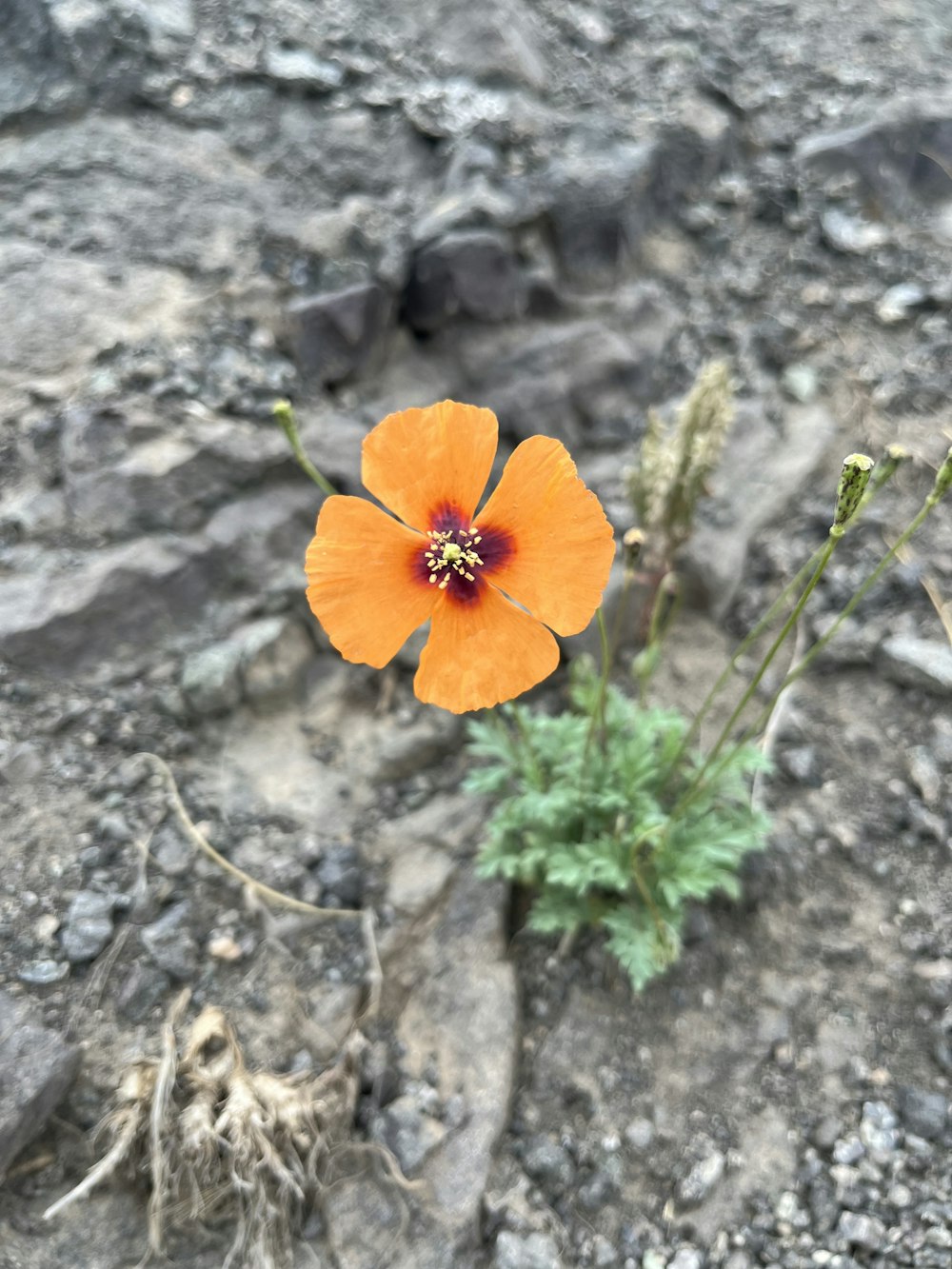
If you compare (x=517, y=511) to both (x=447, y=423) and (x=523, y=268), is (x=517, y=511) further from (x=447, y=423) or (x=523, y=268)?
(x=523, y=268)

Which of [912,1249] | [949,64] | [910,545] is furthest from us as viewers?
[949,64]

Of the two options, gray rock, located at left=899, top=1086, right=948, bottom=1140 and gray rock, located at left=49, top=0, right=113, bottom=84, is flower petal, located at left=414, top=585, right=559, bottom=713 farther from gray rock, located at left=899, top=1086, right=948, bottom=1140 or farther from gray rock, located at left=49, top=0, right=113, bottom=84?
gray rock, located at left=49, top=0, right=113, bottom=84

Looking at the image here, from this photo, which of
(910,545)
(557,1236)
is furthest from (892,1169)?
(910,545)

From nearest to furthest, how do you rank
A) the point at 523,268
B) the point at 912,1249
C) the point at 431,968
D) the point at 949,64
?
the point at 912,1249 < the point at 431,968 < the point at 523,268 < the point at 949,64

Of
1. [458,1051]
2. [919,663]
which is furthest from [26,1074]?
[919,663]

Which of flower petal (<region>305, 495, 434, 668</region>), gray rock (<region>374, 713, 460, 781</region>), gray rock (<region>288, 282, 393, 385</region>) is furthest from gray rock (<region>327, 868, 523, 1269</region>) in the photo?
gray rock (<region>288, 282, 393, 385</region>)

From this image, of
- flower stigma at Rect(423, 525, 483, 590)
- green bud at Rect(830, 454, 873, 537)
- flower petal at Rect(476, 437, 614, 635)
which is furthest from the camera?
flower stigma at Rect(423, 525, 483, 590)
